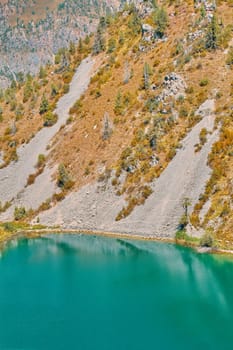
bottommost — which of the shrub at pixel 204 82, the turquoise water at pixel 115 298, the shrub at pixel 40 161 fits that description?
the turquoise water at pixel 115 298

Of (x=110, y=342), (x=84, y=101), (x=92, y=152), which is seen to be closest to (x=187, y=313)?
(x=110, y=342)

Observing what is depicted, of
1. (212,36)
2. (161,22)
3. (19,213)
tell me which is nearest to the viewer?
(19,213)

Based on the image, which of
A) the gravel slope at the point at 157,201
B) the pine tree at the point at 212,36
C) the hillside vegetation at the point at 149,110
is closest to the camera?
the gravel slope at the point at 157,201

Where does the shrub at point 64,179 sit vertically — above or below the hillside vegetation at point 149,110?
below

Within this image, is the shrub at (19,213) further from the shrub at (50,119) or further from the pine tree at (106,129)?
the shrub at (50,119)

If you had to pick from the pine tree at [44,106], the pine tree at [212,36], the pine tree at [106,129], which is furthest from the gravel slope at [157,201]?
the pine tree at [44,106]

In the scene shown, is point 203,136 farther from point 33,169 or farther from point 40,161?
point 33,169

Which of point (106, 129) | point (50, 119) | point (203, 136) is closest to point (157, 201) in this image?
point (203, 136)
